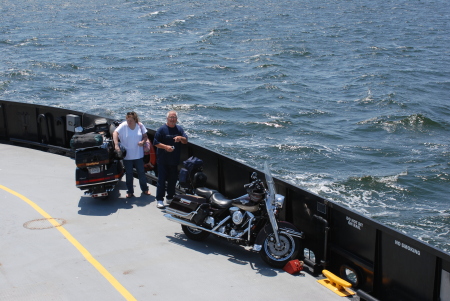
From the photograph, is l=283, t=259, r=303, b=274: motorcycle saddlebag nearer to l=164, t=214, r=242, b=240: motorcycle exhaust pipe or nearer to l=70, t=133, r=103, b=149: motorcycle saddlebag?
l=164, t=214, r=242, b=240: motorcycle exhaust pipe

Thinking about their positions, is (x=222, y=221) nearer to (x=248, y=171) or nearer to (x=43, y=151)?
(x=248, y=171)

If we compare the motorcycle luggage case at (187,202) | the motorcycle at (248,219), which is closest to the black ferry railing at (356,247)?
the motorcycle at (248,219)

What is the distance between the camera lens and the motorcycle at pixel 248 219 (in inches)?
295

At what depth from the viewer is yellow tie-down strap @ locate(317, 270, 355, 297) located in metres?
6.98

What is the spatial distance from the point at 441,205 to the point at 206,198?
11.8m

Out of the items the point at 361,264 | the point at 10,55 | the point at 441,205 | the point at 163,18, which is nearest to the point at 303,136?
the point at 441,205

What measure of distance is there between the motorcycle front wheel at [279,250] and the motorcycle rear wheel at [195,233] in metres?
1.06

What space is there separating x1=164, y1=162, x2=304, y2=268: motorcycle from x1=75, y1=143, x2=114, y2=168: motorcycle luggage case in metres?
1.81

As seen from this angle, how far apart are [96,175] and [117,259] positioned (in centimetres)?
221

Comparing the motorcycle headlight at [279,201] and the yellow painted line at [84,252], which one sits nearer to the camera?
the yellow painted line at [84,252]

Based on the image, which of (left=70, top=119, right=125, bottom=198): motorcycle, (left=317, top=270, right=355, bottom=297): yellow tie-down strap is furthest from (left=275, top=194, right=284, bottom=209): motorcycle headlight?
(left=70, top=119, right=125, bottom=198): motorcycle

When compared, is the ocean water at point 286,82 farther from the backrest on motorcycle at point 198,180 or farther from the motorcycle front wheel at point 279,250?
the motorcycle front wheel at point 279,250

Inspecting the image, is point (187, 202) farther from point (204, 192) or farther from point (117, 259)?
point (117, 259)

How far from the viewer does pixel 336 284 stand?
281 inches
